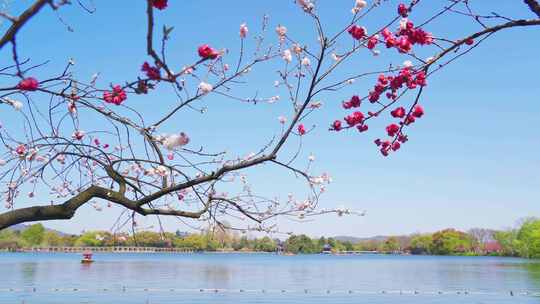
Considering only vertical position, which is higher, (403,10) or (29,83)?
(403,10)

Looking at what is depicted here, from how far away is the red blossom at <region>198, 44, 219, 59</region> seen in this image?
2689 mm

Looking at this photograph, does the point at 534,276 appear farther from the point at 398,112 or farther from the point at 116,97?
the point at 116,97

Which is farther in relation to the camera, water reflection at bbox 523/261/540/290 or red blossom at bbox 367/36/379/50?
water reflection at bbox 523/261/540/290

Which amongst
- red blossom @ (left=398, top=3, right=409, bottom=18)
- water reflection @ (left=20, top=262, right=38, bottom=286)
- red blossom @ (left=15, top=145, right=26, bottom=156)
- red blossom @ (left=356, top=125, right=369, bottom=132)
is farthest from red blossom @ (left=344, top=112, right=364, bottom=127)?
water reflection @ (left=20, top=262, right=38, bottom=286)

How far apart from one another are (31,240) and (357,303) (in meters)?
150

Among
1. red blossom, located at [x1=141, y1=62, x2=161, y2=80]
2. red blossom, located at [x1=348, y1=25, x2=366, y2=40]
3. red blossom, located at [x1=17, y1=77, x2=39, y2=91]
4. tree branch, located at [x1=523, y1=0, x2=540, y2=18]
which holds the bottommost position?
red blossom, located at [x1=141, y1=62, x2=161, y2=80]

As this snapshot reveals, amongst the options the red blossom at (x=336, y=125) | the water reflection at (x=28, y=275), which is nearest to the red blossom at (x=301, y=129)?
the red blossom at (x=336, y=125)

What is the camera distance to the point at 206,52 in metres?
2.71

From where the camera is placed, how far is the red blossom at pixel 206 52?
2.69 m

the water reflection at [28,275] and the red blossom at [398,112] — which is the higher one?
the red blossom at [398,112]

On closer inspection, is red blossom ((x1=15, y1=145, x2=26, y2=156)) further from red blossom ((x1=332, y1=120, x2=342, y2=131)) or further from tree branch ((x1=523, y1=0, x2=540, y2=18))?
tree branch ((x1=523, y1=0, x2=540, y2=18))

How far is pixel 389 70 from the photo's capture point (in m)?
4.69

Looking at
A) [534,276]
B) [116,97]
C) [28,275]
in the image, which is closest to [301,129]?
[116,97]

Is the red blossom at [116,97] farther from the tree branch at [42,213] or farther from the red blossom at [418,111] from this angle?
the red blossom at [418,111]
